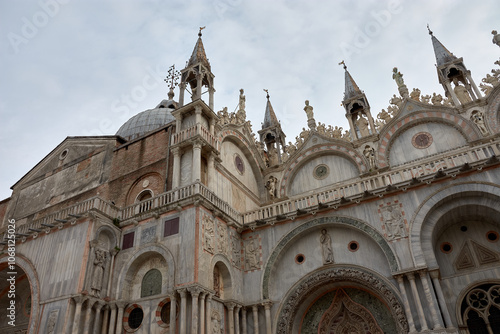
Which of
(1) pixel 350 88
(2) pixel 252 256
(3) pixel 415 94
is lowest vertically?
(2) pixel 252 256

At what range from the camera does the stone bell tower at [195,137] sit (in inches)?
659

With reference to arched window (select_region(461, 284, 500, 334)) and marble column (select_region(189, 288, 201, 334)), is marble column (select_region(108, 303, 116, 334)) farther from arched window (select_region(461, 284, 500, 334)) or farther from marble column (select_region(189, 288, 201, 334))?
arched window (select_region(461, 284, 500, 334))

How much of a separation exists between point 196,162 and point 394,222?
28.8ft

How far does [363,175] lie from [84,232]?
1375 cm

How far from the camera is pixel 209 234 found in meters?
14.8

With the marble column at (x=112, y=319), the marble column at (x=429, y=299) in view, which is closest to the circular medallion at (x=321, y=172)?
the marble column at (x=429, y=299)

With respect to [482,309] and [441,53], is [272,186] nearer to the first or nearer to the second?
[482,309]

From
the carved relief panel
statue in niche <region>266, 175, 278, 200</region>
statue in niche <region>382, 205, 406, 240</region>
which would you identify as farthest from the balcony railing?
statue in niche <region>382, 205, 406, 240</region>

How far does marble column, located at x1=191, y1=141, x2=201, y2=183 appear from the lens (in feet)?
Answer: 53.0

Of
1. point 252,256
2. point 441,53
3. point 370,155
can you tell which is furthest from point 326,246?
point 441,53

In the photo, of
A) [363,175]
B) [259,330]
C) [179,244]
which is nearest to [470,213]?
[363,175]

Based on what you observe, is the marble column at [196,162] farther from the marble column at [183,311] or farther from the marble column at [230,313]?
the marble column at [230,313]

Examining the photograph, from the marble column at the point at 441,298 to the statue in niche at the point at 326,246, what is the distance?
3823 mm

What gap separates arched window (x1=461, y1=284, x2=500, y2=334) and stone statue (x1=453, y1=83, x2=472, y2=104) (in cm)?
1017
